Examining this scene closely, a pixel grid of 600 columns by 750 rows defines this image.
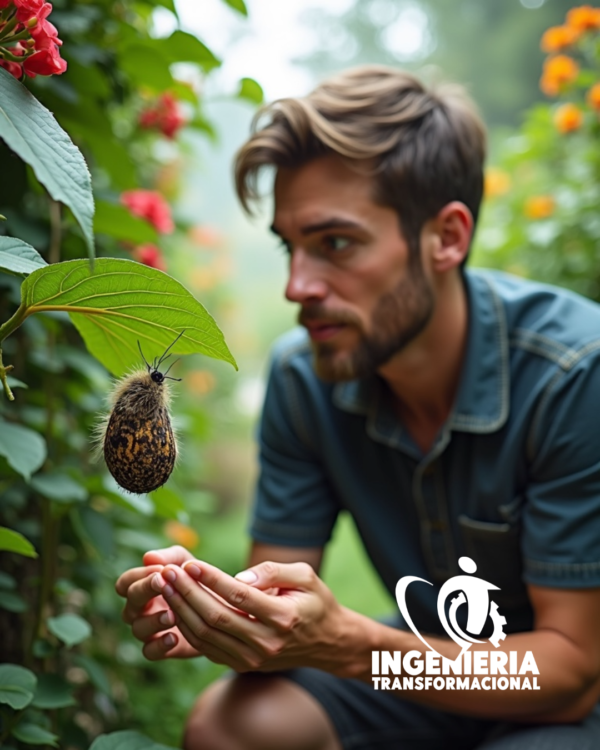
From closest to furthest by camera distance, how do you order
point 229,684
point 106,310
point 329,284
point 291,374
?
point 106,310
point 329,284
point 229,684
point 291,374

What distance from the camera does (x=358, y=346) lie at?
1205 millimetres

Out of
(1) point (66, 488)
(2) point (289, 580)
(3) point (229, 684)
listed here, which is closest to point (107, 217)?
(1) point (66, 488)

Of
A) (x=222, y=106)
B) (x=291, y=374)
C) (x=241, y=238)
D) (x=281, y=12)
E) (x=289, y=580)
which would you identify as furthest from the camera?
(x=241, y=238)

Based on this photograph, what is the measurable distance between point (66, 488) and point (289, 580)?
1.05 ft

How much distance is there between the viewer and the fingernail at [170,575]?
29.0 inches

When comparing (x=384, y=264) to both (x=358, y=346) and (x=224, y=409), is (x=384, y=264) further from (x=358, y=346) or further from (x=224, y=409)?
(x=224, y=409)

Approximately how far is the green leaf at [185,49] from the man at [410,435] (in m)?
0.22

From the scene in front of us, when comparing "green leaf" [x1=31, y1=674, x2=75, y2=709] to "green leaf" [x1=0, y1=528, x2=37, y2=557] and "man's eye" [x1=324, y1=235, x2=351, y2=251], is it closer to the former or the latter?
"green leaf" [x1=0, y1=528, x2=37, y2=557]

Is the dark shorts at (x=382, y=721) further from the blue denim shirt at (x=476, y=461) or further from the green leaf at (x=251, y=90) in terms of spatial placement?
the green leaf at (x=251, y=90)

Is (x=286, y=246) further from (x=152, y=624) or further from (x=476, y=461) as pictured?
(x=152, y=624)

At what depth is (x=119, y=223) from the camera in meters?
0.99

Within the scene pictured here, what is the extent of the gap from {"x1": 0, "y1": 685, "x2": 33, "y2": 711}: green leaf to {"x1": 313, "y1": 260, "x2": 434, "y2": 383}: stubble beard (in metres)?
0.68

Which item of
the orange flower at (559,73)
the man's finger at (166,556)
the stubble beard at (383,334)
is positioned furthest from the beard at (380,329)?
the orange flower at (559,73)

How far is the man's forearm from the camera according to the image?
1.01 meters
